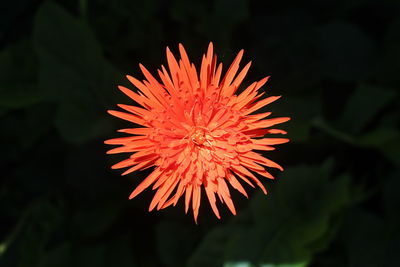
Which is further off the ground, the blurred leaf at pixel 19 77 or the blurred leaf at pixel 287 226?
the blurred leaf at pixel 19 77

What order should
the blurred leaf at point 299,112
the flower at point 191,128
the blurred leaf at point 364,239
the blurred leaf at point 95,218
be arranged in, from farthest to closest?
the blurred leaf at point 95,218 → the blurred leaf at point 364,239 → the blurred leaf at point 299,112 → the flower at point 191,128

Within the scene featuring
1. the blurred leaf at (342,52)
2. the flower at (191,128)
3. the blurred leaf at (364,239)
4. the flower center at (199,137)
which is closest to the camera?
the flower at (191,128)

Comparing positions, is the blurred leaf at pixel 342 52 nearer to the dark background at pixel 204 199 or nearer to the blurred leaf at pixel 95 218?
the dark background at pixel 204 199

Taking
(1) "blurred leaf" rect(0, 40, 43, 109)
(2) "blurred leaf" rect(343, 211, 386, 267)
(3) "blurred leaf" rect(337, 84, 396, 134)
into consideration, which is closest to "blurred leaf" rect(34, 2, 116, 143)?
(1) "blurred leaf" rect(0, 40, 43, 109)

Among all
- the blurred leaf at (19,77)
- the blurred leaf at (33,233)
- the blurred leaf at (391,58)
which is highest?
the blurred leaf at (19,77)

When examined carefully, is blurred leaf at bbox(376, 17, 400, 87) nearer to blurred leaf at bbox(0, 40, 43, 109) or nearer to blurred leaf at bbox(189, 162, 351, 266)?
blurred leaf at bbox(189, 162, 351, 266)

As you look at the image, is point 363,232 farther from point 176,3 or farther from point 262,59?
point 176,3

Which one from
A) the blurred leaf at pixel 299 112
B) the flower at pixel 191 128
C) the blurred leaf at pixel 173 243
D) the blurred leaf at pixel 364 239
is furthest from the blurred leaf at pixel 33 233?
the blurred leaf at pixel 364 239

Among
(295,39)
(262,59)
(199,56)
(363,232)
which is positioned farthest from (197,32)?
(363,232)
